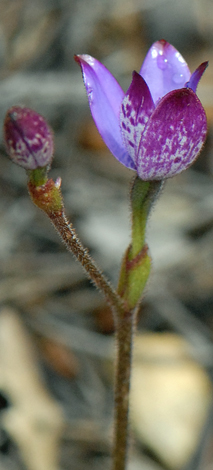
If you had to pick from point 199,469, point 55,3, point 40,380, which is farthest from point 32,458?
point 55,3

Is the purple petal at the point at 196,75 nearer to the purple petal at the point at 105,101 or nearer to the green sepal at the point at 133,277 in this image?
the purple petal at the point at 105,101

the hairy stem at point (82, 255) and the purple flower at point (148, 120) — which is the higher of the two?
the purple flower at point (148, 120)

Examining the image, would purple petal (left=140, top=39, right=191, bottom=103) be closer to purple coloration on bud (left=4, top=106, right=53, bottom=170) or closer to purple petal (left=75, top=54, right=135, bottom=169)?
purple petal (left=75, top=54, right=135, bottom=169)

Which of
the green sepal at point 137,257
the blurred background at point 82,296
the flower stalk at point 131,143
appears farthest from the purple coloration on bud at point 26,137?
the blurred background at point 82,296

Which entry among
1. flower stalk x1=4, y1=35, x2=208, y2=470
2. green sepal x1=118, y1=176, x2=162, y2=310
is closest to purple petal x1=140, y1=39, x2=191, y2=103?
flower stalk x1=4, y1=35, x2=208, y2=470

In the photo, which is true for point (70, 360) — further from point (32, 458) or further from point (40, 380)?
point (32, 458)

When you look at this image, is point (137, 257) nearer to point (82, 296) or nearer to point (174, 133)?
point (174, 133)
